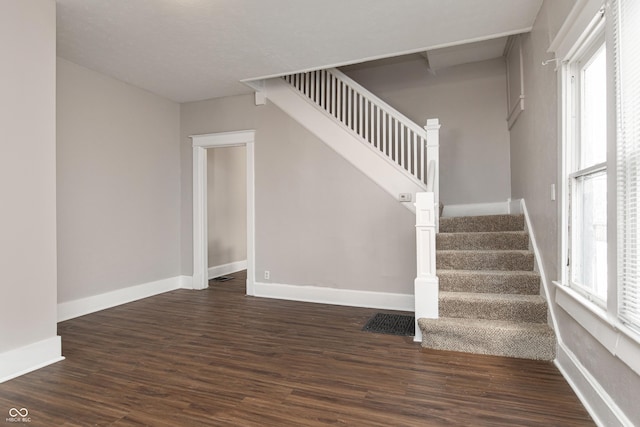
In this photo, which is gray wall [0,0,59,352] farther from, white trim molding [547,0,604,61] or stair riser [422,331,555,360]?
white trim molding [547,0,604,61]

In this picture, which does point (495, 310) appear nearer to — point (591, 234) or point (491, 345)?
point (491, 345)

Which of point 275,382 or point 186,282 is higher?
point 186,282

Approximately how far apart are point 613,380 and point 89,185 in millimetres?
4742

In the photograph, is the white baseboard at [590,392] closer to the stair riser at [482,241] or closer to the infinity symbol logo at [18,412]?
the stair riser at [482,241]

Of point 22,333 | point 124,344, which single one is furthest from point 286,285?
point 22,333

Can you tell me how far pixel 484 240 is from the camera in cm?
355

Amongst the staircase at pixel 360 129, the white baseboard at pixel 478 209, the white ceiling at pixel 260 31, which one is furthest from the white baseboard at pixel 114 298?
the white baseboard at pixel 478 209

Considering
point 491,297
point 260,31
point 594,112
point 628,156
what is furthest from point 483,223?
point 260,31

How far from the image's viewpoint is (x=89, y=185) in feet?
12.9

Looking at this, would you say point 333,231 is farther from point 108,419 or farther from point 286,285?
point 108,419

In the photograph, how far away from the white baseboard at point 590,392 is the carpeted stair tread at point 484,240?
1.18 m

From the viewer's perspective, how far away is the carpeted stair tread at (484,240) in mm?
3438

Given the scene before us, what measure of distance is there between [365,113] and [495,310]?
102 inches

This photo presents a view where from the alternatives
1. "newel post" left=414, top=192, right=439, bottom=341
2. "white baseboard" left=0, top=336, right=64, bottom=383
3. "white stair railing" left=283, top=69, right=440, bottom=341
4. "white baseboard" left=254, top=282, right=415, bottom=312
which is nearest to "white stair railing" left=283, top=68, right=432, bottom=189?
"white stair railing" left=283, top=69, right=440, bottom=341
